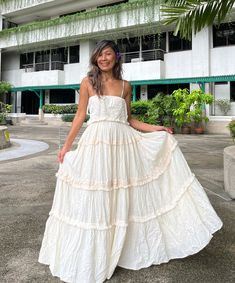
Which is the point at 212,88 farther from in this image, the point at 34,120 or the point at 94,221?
the point at 94,221

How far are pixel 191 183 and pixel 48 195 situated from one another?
2.94 metres

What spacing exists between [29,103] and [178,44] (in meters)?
14.9

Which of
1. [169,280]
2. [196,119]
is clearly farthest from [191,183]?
[196,119]

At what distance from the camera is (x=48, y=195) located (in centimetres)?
500

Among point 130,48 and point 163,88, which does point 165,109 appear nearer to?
point 163,88

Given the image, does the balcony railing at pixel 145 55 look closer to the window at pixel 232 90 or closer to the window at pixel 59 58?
the window at pixel 232 90

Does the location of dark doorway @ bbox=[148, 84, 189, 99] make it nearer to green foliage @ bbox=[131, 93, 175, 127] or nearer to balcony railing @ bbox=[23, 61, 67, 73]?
green foliage @ bbox=[131, 93, 175, 127]

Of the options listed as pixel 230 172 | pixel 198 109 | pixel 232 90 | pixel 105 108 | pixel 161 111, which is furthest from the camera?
pixel 232 90

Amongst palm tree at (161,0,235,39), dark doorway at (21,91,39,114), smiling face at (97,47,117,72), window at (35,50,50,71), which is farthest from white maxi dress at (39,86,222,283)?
dark doorway at (21,91,39,114)

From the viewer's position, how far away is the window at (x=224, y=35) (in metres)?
19.6

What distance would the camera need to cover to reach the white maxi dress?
7.68 feet

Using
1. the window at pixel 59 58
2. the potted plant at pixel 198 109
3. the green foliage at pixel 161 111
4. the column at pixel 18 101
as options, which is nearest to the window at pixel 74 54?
the window at pixel 59 58

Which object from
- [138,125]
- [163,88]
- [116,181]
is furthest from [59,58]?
[116,181]

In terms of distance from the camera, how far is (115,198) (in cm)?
246
